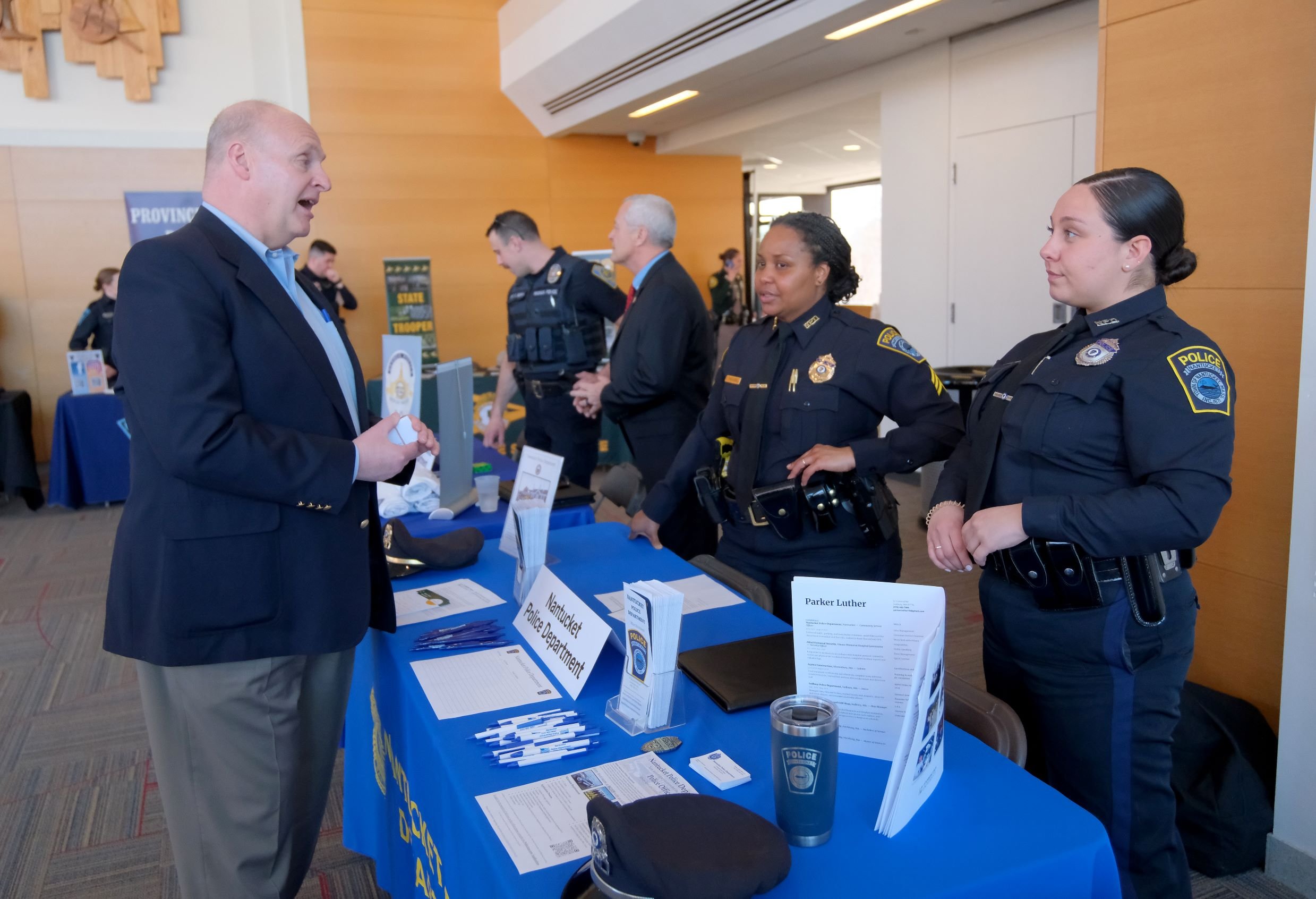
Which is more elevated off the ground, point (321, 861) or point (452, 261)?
point (452, 261)

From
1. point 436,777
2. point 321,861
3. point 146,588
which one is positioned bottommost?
point 321,861

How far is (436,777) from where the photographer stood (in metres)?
1.25

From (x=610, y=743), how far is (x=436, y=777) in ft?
0.79

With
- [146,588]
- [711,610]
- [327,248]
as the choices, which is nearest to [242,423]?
[146,588]

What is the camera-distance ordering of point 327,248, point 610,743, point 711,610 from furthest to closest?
1. point 327,248
2. point 711,610
3. point 610,743

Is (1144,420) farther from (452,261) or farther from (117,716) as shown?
(452,261)

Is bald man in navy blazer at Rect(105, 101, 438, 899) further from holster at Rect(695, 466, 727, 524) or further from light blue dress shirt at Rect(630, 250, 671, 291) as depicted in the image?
light blue dress shirt at Rect(630, 250, 671, 291)

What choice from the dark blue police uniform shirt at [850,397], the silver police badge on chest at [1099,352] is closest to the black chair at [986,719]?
the silver police badge on chest at [1099,352]

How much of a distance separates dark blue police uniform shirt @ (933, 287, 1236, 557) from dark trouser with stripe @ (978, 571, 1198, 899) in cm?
15

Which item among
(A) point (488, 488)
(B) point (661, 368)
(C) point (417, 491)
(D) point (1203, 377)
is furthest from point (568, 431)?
(D) point (1203, 377)

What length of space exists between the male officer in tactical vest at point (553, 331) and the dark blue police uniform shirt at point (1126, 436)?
247 cm

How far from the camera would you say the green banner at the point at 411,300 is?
7656 mm

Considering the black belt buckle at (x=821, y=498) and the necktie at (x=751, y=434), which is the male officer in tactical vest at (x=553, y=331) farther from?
the black belt buckle at (x=821, y=498)

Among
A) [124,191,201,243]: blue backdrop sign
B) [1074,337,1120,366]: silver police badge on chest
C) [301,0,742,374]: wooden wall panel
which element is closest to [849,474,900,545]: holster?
[1074,337,1120,366]: silver police badge on chest
